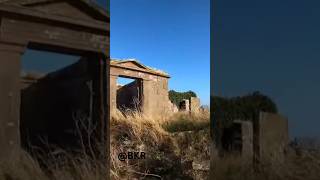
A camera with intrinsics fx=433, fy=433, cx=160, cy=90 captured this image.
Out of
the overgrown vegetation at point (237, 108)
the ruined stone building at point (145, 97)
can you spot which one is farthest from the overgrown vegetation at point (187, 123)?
the overgrown vegetation at point (237, 108)

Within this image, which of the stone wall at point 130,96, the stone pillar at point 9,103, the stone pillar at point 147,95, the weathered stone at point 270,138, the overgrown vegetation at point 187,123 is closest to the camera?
the stone pillar at point 9,103

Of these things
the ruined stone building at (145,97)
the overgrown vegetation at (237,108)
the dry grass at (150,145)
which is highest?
the ruined stone building at (145,97)

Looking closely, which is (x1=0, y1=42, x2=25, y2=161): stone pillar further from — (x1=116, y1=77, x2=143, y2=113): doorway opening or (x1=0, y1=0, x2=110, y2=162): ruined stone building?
(x1=116, y1=77, x2=143, y2=113): doorway opening

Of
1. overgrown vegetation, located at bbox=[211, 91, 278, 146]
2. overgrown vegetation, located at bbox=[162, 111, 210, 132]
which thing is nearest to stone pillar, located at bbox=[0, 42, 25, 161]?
overgrown vegetation, located at bbox=[211, 91, 278, 146]

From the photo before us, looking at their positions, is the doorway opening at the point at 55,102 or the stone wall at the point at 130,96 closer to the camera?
the doorway opening at the point at 55,102

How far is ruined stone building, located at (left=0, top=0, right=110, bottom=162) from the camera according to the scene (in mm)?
2035

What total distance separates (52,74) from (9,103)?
0.25 metres

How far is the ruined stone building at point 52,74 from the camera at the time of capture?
6.68 ft

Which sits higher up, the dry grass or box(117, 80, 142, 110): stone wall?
box(117, 80, 142, 110): stone wall

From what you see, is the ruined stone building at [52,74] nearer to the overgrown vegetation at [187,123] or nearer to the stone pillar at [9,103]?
the stone pillar at [9,103]

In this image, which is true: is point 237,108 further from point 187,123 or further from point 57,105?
point 187,123

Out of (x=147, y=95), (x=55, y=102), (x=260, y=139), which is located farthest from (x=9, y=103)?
(x=147, y=95)

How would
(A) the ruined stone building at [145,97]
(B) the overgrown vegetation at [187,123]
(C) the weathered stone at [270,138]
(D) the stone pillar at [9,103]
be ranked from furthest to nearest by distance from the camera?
(A) the ruined stone building at [145,97] < (B) the overgrown vegetation at [187,123] < (C) the weathered stone at [270,138] < (D) the stone pillar at [9,103]

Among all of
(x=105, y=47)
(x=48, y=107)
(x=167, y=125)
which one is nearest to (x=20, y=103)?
(x=48, y=107)
